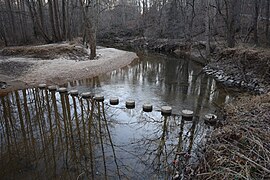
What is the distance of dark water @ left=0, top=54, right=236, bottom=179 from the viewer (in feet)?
13.0

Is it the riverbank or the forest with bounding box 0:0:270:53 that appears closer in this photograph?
the riverbank

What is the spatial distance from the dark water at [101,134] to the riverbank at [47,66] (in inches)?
48.4

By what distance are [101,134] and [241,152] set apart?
3.25 m

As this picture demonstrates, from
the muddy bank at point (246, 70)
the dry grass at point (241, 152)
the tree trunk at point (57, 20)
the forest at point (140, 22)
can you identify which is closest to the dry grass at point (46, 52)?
the forest at point (140, 22)

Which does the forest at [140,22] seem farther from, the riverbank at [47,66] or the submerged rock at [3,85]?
the submerged rock at [3,85]

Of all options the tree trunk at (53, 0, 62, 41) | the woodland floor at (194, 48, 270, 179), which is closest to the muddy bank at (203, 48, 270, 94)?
the woodland floor at (194, 48, 270, 179)

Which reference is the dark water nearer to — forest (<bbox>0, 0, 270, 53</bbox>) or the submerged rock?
the submerged rock

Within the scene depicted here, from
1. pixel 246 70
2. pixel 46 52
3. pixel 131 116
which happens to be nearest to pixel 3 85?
pixel 46 52

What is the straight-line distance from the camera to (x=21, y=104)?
7.30 m

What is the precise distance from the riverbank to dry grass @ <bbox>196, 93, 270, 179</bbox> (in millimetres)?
8139

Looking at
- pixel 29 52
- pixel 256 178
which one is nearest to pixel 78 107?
pixel 256 178

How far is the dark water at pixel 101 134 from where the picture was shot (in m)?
3.95

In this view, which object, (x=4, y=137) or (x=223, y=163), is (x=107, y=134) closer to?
(x=4, y=137)

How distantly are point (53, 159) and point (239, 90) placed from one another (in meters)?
7.70
